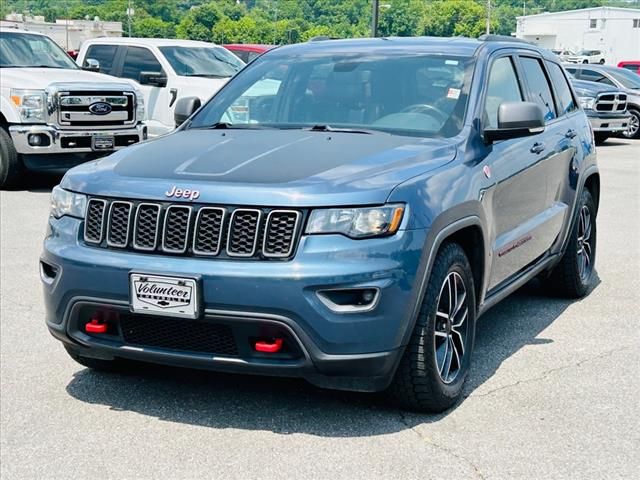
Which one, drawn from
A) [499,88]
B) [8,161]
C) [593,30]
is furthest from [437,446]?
[593,30]

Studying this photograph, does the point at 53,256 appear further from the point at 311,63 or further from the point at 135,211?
the point at 311,63

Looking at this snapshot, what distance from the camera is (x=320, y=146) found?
474 centimetres

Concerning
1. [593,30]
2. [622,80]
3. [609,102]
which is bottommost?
[593,30]

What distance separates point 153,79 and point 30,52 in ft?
5.87

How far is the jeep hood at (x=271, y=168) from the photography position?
4.10 meters

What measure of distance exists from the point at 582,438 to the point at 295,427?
1266mm

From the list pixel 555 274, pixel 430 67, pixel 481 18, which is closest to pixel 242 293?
pixel 430 67

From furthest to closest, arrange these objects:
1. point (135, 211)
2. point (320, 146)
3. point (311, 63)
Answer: point (311, 63) < point (320, 146) < point (135, 211)

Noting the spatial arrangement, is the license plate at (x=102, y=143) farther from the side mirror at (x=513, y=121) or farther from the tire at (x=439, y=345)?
the tire at (x=439, y=345)

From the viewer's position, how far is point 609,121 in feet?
67.2

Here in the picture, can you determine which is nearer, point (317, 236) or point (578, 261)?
point (317, 236)

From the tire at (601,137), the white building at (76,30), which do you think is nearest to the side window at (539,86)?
the tire at (601,137)

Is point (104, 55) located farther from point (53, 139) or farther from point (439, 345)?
point (439, 345)

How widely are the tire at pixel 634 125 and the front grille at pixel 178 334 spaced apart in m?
19.7
